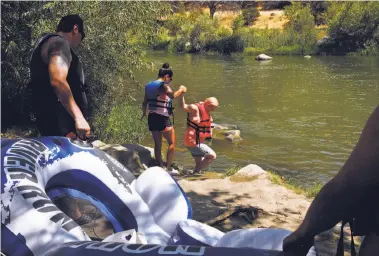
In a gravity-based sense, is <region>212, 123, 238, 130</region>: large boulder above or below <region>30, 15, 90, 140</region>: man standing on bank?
below

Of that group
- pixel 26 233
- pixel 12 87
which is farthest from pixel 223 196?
pixel 12 87

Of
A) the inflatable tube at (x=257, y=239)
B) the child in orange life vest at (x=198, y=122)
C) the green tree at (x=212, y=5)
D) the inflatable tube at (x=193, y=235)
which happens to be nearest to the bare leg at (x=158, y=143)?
the child in orange life vest at (x=198, y=122)

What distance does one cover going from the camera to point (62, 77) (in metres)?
3.55

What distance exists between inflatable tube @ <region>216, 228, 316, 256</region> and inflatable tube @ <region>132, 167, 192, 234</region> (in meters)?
0.87

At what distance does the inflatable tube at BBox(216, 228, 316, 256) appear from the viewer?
A: 2.89 m

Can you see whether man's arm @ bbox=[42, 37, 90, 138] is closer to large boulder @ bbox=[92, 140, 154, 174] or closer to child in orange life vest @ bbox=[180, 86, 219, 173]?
child in orange life vest @ bbox=[180, 86, 219, 173]

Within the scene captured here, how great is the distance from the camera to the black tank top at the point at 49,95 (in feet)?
12.3

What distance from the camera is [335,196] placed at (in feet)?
5.73

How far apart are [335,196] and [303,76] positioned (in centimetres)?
2106

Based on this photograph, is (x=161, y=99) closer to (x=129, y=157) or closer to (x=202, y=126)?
(x=202, y=126)

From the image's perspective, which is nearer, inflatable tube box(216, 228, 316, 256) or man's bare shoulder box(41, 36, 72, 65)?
inflatable tube box(216, 228, 316, 256)

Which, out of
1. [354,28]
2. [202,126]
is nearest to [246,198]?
[202,126]

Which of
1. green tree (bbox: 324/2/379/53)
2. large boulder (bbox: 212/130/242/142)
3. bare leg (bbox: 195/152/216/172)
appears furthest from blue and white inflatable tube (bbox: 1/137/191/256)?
green tree (bbox: 324/2/379/53)

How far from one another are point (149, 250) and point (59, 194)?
156 cm
